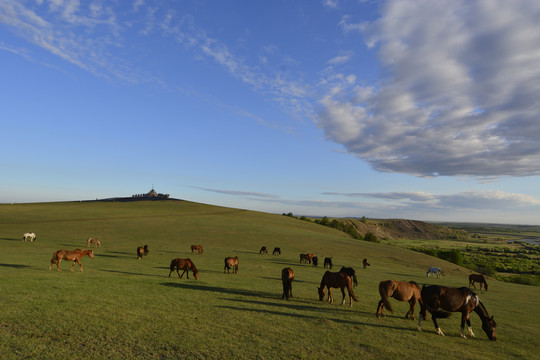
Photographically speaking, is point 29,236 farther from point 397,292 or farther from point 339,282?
point 397,292

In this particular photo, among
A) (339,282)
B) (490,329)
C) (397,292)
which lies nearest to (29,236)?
(339,282)

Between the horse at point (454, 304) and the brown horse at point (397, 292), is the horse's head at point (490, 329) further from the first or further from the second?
the brown horse at point (397, 292)

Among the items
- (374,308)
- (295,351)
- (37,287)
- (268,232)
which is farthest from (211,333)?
(268,232)

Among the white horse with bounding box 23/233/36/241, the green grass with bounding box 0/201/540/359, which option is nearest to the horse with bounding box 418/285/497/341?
the green grass with bounding box 0/201/540/359

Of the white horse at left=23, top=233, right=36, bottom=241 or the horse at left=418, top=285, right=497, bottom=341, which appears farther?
the white horse at left=23, top=233, right=36, bottom=241

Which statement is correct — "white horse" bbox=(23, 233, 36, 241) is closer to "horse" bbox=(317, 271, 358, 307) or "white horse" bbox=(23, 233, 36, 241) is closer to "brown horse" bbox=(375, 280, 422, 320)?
"horse" bbox=(317, 271, 358, 307)

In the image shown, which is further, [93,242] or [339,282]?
[93,242]

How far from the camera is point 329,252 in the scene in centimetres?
4666

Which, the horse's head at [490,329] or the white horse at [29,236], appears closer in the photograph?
the horse's head at [490,329]

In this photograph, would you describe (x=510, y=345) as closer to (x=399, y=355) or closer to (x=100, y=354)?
(x=399, y=355)

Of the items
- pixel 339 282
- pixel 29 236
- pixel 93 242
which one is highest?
pixel 339 282

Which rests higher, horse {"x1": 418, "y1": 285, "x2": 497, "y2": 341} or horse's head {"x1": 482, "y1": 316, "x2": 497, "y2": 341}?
horse {"x1": 418, "y1": 285, "x2": 497, "y2": 341}

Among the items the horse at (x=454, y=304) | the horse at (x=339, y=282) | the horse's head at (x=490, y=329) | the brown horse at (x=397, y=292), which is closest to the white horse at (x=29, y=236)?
the horse at (x=339, y=282)

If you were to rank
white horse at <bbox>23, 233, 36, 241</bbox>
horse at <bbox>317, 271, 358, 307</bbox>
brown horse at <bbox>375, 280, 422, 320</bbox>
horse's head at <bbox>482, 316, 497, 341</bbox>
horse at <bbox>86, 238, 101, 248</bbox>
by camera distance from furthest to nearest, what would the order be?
white horse at <bbox>23, 233, 36, 241</bbox>
horse at <bbox>86, 238, 101, 248</bbox>
horse at <bbox>317, 271, 358, 307</bbox>
brown horse at <bbox>375, 280, 422, 320</bbox>
horse's head at <bbox>482, 316, 497, 341</bbox>
